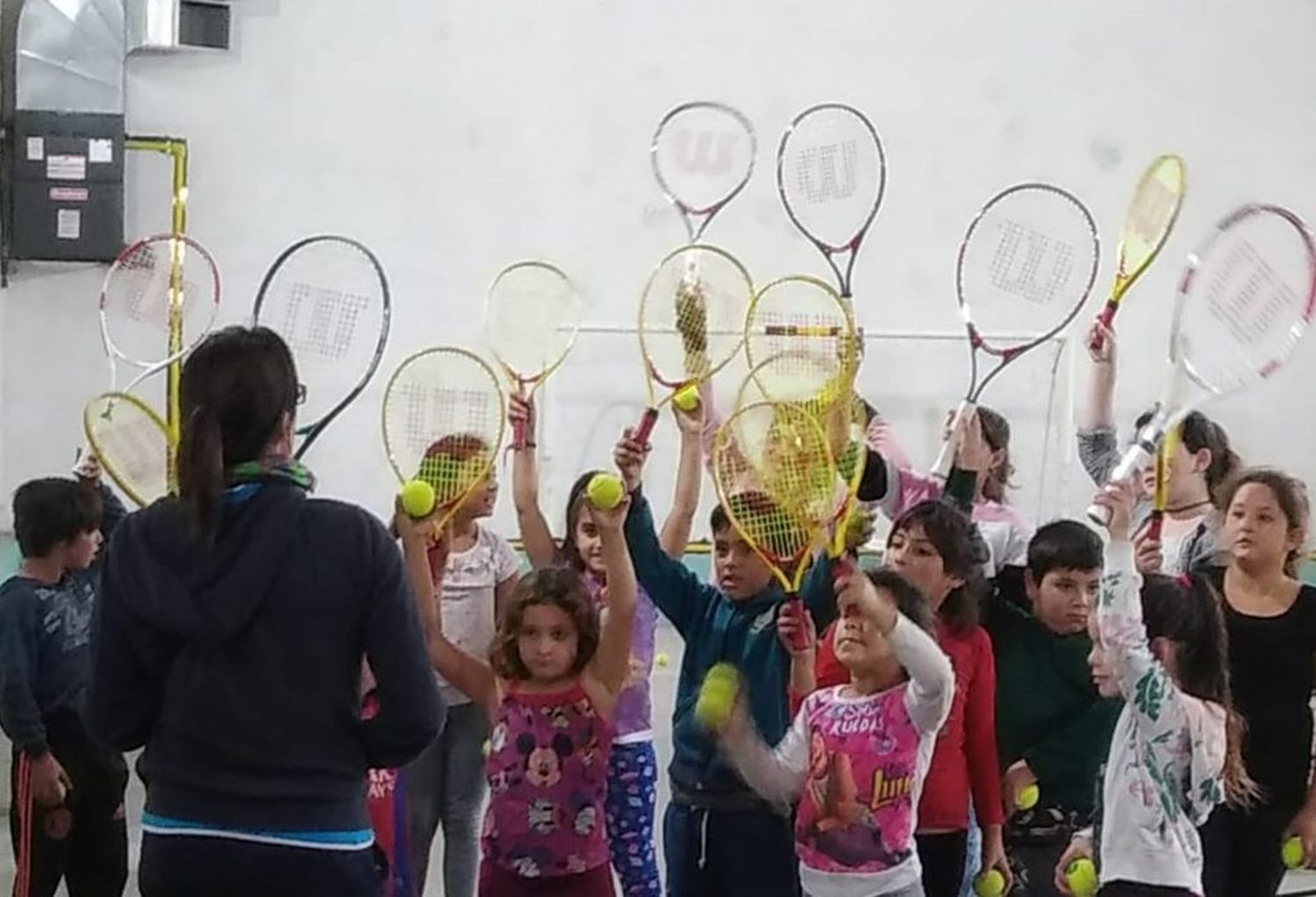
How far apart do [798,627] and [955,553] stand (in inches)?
23.8

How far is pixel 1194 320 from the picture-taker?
566 centimetres

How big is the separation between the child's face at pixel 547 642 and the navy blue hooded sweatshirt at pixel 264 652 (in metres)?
0.95

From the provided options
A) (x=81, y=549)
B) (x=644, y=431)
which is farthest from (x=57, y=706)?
(x=644, y=431)

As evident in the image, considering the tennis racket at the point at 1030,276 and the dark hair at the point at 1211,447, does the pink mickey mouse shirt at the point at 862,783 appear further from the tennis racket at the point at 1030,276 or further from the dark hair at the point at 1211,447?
the tennis racket at the point at 1030,276

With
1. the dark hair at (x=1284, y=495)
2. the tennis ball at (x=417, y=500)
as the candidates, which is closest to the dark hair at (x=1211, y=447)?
Answer: the dark hair at (x=1284, y=495)

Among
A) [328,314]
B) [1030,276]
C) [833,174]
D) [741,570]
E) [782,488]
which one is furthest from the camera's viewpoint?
[1030,276]

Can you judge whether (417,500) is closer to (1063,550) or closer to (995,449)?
(1063,550)

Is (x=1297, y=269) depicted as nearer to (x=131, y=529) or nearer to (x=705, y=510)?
(x=705, y=510)

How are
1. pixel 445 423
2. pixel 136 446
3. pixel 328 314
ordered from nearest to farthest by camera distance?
pixel 136 446, pixel 445 423, pixel 328 314

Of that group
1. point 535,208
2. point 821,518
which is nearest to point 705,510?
point 535,208

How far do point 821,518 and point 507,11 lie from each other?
3.54m

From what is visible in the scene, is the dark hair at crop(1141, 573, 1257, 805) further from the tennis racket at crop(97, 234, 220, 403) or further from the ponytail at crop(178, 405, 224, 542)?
the tennis racket at crop(97, 234, 220, 403)

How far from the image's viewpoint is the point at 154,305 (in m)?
5.80

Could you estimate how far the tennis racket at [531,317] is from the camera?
528cm
